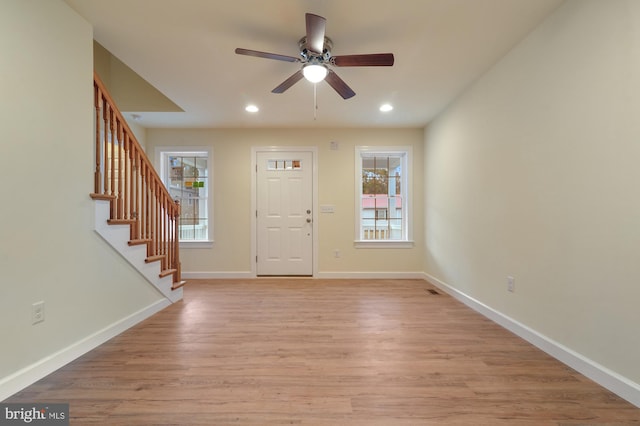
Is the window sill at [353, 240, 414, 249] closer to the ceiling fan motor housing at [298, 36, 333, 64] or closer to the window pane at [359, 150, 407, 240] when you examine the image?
the window pane at [359, 150, 407, 240]

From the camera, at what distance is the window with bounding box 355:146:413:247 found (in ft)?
14.5

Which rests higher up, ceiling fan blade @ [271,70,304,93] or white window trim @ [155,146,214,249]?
ceiling fan blade @ [271,70,304,93]

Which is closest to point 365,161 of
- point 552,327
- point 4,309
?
point 552,327

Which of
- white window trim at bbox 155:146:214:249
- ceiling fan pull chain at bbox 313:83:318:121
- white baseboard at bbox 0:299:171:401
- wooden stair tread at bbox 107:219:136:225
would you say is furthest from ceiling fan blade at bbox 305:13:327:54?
white window trim at bbox 155:146:214:249

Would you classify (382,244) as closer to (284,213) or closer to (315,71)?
(284,213)

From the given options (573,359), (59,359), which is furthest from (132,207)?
(573,359)

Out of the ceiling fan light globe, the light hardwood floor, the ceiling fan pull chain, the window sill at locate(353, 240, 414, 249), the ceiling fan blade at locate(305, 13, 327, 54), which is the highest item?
the ceiling fan pull chain

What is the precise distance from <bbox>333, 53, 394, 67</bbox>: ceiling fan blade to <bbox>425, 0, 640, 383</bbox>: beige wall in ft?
3.89

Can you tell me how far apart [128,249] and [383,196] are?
3.55 m

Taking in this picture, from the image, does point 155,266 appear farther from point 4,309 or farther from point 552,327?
point 552,327

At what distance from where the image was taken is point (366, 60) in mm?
1915

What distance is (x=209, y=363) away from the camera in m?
1.80

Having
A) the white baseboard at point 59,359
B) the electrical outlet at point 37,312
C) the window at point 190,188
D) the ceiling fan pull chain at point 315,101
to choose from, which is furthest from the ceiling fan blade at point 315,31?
the window at point 190,188

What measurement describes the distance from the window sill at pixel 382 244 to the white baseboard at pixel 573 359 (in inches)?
63.0
